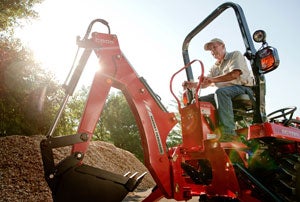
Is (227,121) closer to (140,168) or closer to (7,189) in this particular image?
(7,189)

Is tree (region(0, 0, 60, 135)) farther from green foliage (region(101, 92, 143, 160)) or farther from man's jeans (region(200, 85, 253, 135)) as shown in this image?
green foliage (region(101, 92, 143, 160))

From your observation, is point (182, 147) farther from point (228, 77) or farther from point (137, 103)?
point (228, 77)

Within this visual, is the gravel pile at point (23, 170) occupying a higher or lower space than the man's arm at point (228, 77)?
lower

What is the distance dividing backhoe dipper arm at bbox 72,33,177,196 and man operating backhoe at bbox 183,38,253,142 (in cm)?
72

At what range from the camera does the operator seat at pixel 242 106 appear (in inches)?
148

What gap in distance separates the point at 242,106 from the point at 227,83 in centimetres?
40

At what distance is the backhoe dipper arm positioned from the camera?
289cm

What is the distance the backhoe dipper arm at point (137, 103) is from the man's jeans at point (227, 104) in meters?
0.68

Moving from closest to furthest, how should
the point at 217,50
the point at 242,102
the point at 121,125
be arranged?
1. the point at 242,102
2. the point at 217,50
3. the point at 121,125

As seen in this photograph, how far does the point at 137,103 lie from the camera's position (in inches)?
122

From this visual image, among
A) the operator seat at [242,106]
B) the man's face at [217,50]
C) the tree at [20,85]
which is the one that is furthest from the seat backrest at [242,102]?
the tree at [20,85]

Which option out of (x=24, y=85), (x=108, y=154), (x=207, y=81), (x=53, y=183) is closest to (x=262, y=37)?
(x=207, y=81)

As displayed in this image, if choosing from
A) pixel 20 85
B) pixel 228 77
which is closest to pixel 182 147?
pixel 228 77

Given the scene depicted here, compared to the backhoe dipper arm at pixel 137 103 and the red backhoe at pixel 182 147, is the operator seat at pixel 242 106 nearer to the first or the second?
the red backhoe at pixel 182 147
